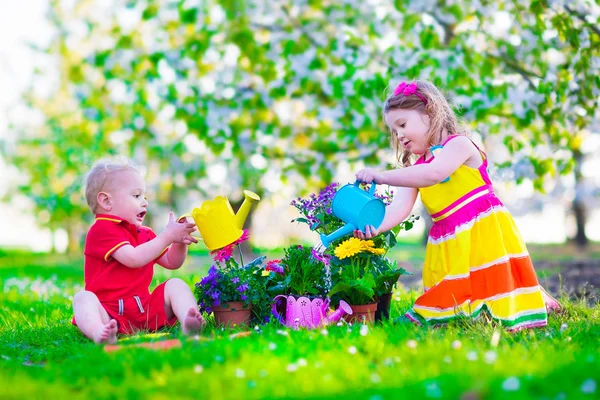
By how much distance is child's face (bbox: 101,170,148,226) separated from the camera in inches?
131

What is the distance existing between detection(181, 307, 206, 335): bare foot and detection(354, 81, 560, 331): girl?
0.88 m

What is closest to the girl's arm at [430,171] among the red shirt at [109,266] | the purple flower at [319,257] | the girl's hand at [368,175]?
the girl's hand at [368,175]

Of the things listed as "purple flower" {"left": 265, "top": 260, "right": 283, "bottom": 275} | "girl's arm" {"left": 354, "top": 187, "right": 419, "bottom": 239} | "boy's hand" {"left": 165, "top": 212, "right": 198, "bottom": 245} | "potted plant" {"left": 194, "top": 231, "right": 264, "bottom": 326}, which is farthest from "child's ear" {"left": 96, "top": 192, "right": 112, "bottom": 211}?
"girl's arm" {"left": 354, "top": 187, "right": 419, "bottom": 239}

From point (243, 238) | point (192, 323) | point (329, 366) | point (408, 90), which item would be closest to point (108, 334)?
point (192, 323)

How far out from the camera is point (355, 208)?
10.1 feet

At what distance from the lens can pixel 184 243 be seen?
3289 mm

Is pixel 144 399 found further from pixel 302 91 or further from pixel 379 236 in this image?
pixel 302 91

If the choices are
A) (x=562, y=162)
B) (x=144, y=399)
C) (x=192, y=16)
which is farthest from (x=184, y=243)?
(x=192, y=16)

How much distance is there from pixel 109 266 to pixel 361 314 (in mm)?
1311

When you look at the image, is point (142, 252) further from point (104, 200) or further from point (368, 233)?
point (368, 233)

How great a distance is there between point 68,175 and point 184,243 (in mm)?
13750

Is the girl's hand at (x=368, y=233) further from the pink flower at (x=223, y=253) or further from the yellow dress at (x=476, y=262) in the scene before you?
the pink flower at (x=223, y=253)

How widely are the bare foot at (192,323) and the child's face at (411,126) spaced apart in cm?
140

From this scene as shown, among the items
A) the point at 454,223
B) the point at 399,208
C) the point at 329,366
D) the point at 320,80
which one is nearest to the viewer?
the point at 329,366
